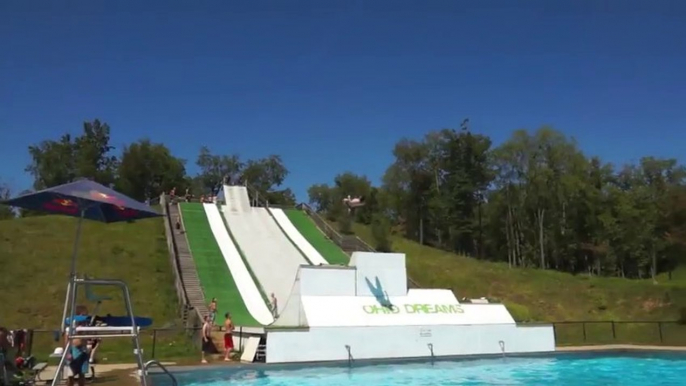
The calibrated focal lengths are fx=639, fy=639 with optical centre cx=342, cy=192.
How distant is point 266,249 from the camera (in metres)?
31.2

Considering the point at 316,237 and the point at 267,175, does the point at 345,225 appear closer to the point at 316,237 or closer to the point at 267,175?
the point at 316,237

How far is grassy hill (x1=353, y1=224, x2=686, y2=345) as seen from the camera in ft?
82.0

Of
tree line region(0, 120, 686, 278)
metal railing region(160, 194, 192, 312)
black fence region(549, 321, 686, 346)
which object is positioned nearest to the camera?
black fence region(549, 321, 686, 346)

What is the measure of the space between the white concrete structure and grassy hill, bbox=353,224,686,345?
4354mm

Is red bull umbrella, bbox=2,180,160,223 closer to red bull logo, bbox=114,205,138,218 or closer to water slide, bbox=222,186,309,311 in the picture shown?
red bull logo, bbox=114,205,138,218

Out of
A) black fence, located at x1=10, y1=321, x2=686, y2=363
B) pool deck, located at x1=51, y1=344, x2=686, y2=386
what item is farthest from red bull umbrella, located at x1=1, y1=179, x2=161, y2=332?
black fence, located at x1=10, y1=321, x2=686, y2=363

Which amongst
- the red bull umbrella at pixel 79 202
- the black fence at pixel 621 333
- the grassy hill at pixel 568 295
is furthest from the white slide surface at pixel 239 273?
the red bull umbrella at pixel 79 202

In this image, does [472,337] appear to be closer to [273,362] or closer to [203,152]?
[273,362]

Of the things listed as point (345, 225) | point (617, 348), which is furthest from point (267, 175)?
point (617, 348)

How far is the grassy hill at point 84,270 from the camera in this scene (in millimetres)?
21016

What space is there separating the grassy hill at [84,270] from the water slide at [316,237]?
7.41 metres

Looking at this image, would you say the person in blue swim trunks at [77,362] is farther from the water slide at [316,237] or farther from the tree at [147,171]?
the tree at [147,171]

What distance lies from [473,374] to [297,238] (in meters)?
19.0

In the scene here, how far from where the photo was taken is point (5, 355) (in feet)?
34.1
